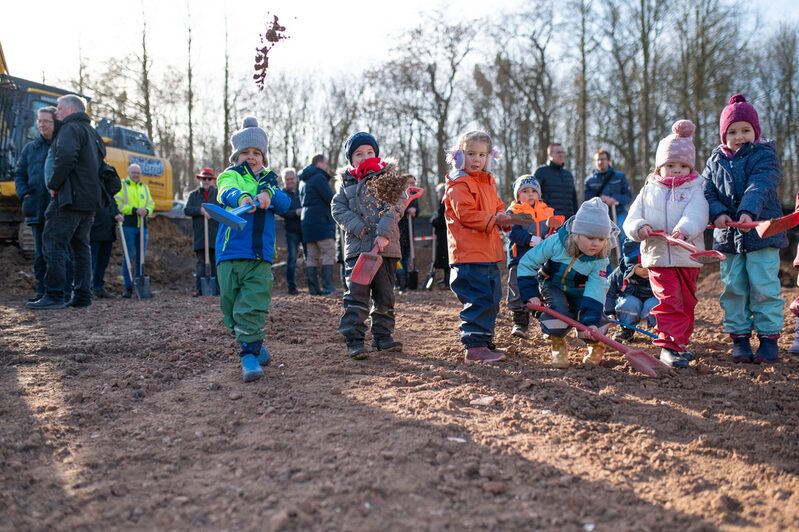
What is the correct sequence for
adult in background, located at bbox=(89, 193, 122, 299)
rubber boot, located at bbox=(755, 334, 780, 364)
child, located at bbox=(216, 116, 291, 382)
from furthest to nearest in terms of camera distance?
adult in background, located at bbox=(89, 193, 122, 299)
rubber boot, located at bbox=(755, 334, 780, 364)
child, located at bbox=(216, 116, 291, 382)

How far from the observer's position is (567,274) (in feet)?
15.0

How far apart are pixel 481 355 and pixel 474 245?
0.75 metres

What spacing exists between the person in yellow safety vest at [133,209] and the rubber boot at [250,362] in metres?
5.93

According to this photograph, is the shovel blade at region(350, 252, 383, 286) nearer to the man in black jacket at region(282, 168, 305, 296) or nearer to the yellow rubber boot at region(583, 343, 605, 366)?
the yellow rubber boot at region(583, 343, 605, 366)

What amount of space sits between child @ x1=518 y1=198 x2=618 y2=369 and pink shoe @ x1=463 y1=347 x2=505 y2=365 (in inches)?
14.6

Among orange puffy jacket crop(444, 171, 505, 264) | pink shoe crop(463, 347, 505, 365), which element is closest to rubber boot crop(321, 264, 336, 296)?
orange puffy jacket crop(444, 171, 505, 264)

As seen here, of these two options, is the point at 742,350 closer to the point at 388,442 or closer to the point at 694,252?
the point at 694,252

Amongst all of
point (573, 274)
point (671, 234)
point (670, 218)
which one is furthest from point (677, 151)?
point (573, 274)

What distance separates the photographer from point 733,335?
4766 millimetres

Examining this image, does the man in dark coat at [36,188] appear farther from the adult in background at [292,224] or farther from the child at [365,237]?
the child at [365,237]

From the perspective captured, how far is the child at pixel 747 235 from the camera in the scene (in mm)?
4570

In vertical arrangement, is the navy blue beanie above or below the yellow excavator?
below

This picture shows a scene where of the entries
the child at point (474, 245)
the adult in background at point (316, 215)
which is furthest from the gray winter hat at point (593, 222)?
the adult in background at point (316, 215)

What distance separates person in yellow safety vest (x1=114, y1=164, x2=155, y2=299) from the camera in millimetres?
9688
